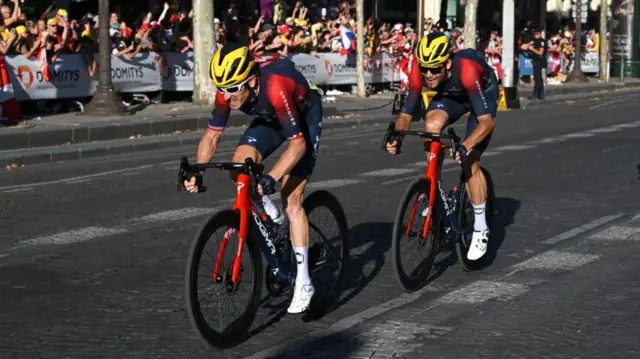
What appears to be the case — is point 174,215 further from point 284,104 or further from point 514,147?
point 514,147

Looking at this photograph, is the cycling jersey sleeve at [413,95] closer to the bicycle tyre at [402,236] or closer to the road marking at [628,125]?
the bicycle tyre at [402,236]

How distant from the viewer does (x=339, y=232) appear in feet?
27.4

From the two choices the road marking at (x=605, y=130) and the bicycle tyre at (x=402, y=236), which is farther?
the road marking at (x=605, y=130)

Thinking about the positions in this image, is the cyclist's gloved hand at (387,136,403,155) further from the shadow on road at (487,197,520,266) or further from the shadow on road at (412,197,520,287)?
the shadow on road at (487,197,520,266)

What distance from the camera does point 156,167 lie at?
56.6 ft

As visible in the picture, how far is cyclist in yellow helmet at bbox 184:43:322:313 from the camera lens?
723cm

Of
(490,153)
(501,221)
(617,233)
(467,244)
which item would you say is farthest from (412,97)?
(490,153)

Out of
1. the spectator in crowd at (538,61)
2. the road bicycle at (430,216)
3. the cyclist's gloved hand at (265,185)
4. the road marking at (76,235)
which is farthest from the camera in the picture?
the spectator in crowd at (538,61)

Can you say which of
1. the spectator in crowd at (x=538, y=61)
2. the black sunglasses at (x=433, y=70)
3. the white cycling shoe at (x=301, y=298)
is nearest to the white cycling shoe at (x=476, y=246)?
the black sunglasses at (x=433, y=70)

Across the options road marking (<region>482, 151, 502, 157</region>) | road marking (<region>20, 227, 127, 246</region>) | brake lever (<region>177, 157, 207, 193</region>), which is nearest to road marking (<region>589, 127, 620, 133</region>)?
road marking (<region>482, 151, 502, 157</region>)

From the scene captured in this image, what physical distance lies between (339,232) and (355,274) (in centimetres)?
123

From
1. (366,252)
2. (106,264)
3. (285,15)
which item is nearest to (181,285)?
(106,264)

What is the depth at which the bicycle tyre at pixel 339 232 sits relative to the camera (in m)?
8.05

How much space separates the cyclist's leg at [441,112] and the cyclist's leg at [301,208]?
1.81 metres
